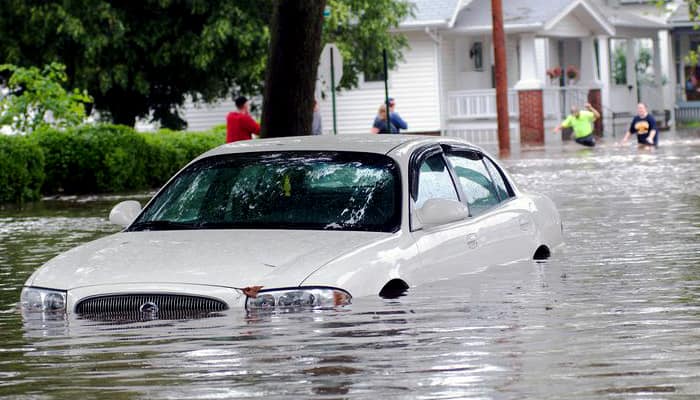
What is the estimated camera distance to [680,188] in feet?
73.0

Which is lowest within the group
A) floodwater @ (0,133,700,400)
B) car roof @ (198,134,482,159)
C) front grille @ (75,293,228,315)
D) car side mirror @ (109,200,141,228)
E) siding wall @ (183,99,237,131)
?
floodwater @ (0,133,700,400)

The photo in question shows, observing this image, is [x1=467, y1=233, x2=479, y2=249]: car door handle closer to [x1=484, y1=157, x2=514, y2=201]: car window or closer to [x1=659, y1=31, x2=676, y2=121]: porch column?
[x1=484, y1=157, x2=514, y2=201]: car window

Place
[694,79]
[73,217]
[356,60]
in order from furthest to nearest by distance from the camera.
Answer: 1. [694,79]
2. [356,60]
3. [73,217]

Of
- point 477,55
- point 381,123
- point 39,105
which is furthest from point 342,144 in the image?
point 477,55

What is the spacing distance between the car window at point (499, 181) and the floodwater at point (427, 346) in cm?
54

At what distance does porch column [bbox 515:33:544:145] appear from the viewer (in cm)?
4834

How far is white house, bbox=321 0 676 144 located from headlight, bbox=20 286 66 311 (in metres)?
39.9

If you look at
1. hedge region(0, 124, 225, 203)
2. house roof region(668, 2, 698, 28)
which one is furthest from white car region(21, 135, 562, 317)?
house roof region(668, 2, 698, 28)

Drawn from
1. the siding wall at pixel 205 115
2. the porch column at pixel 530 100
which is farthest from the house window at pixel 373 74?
the siding wall at pixel 205 115

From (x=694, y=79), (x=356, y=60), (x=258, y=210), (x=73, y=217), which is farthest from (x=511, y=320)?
(x=694, y=79)

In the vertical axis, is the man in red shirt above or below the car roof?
above

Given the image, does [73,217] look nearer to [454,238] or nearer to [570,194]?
[570,194]

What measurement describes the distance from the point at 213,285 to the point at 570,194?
14462 millimetres

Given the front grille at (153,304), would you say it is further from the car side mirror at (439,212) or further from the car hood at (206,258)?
the car side mirror at (439,212)
